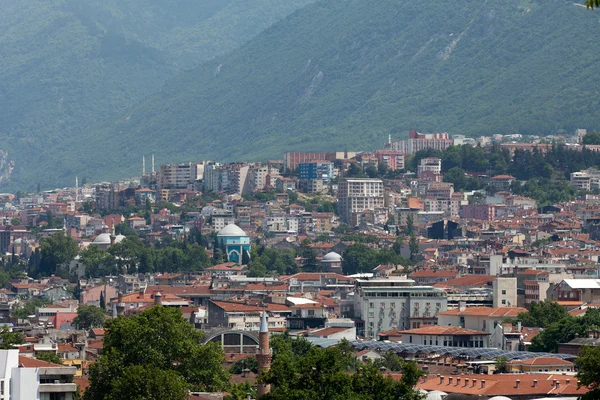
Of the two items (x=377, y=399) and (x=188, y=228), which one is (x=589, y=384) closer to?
(x=377, y=399)

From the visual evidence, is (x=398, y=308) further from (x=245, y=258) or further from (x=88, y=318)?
(x=245, y=258)

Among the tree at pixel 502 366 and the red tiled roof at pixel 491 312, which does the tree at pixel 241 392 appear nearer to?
the tree at pixel 502 366

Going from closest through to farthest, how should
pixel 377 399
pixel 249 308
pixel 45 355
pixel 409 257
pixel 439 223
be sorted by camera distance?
pixel 377 399 < pixel 45 355 < pixel 249 308 < pixel 409 257 < pixel 439 223

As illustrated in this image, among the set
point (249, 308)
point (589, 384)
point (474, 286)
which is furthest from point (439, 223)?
point (589, 384)

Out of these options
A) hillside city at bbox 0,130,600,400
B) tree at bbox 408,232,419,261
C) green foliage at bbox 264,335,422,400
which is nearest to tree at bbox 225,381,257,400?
hillside city at bbox 0,130,600,400

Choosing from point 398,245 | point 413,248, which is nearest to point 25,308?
point 413,248

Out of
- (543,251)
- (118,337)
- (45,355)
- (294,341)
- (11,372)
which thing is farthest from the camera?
(543,251)
